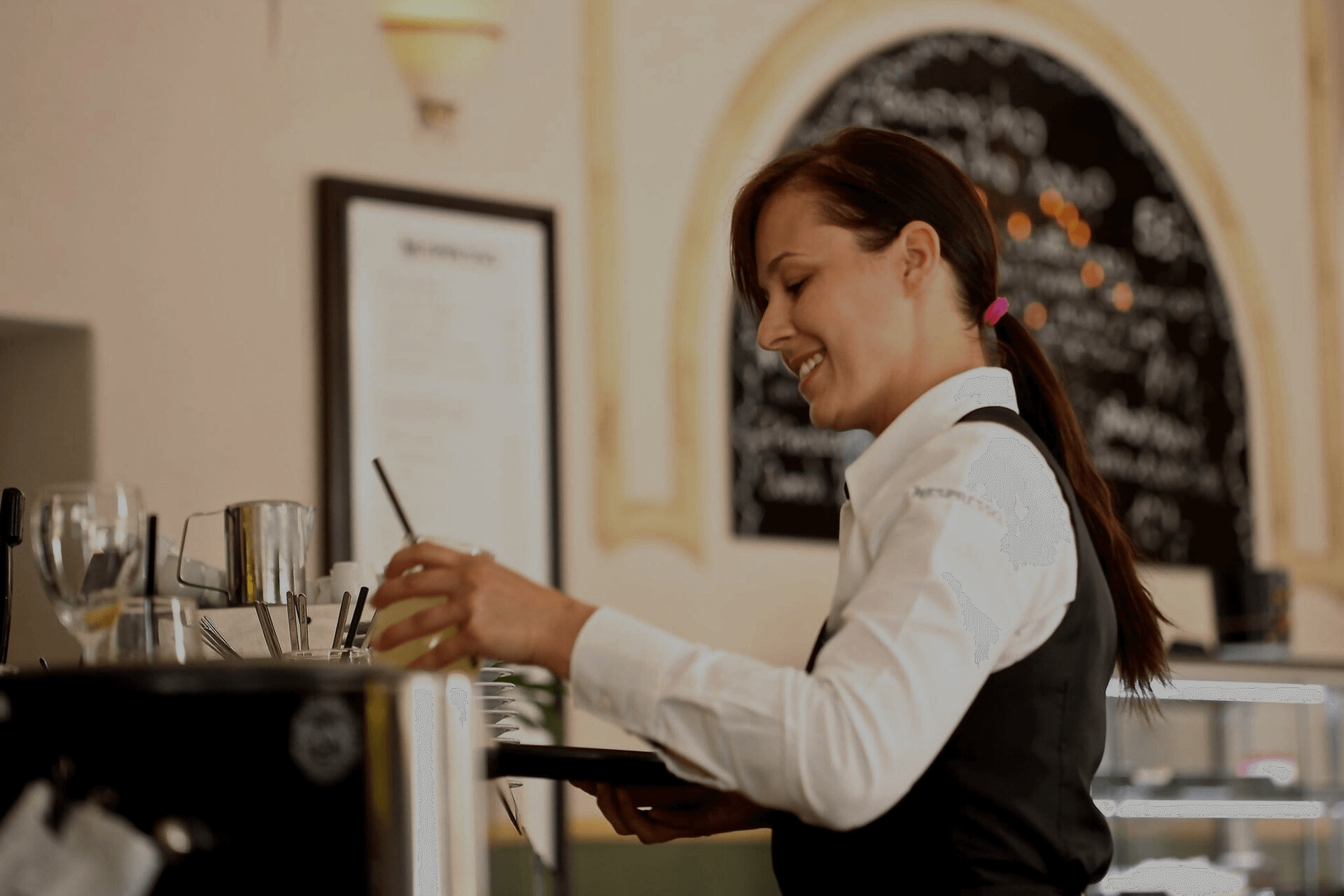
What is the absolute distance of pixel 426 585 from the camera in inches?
53.8

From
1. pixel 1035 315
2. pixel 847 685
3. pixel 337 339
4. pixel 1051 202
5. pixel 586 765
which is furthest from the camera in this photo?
pixel 1051 202

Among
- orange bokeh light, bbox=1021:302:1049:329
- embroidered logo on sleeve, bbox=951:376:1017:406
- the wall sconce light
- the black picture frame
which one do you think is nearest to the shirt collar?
embroidered logo on sleeve, bbox=951:376:1017:406

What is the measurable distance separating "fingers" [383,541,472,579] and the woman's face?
0.44 m

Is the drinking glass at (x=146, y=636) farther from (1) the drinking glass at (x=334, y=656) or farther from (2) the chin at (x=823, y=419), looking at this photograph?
(2) the chin at (x=823, y=419)

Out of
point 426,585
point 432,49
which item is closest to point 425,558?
point 426,585

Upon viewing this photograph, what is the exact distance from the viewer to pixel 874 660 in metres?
1.31

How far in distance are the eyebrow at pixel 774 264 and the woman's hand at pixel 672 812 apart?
1.61ft

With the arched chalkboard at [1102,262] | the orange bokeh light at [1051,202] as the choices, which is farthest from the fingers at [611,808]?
the orange bokeh light at [1051,202]

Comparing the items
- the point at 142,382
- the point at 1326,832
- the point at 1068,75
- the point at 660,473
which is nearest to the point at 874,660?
the point at 142,382

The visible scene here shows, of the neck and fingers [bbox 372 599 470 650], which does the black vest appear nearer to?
the neck

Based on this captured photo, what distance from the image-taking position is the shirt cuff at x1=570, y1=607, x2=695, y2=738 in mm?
1331

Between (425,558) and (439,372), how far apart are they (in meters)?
2.48

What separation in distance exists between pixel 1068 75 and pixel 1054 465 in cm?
383

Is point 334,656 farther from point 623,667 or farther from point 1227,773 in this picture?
point 1227,773
